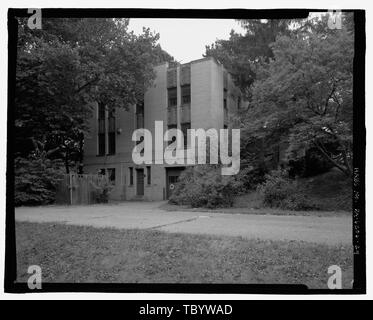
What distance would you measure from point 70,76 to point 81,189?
4710 mm

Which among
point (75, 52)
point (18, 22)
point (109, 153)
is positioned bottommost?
point (109, 153)

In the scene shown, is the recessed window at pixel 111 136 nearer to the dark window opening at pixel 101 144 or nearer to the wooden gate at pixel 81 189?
the dark window opening at pixel 101 144

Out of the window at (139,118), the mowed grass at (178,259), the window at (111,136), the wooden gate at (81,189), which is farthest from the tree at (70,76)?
the wooden gate at (81,189)

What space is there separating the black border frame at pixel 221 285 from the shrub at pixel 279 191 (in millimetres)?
7751

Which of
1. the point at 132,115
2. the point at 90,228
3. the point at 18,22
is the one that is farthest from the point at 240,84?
the point at 18,22

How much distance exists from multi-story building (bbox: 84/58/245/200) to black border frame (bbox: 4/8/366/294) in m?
2.35

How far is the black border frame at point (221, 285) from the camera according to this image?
3508 millimetres

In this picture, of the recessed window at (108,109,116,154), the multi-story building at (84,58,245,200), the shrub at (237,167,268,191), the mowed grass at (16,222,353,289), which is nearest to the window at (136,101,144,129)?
the multi-story building at (84,58,245,200)

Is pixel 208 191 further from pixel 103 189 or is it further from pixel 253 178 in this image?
pixel 103 189

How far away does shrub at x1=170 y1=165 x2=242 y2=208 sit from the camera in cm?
1177

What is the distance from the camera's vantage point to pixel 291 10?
Result: 356cm

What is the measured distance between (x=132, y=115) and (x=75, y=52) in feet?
22.4

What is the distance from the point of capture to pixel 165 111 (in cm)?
699

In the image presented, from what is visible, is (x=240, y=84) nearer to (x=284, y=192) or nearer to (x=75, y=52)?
(x=284, y=192)
